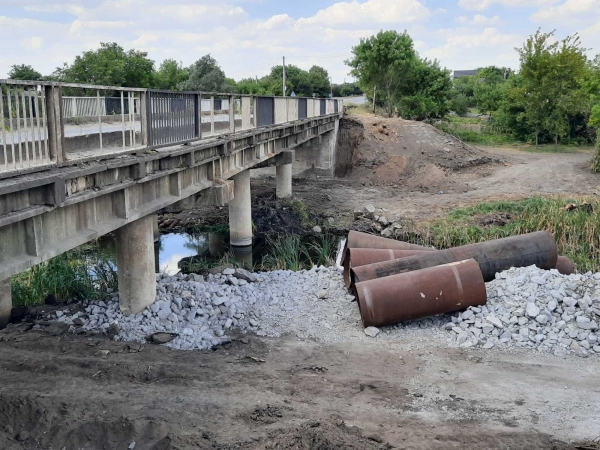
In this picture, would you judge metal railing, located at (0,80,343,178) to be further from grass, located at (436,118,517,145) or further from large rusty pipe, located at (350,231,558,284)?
grass, located at (436,118,517,145)

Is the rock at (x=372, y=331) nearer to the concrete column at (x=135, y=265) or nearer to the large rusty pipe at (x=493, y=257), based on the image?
the large rusty pipe at (x=493, y=257)

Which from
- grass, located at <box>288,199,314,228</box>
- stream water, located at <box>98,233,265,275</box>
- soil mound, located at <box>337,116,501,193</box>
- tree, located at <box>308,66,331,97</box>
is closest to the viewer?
stream water, located at <box>98,233,265,275</box>

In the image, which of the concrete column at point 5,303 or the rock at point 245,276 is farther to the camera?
the rock at point 245,276

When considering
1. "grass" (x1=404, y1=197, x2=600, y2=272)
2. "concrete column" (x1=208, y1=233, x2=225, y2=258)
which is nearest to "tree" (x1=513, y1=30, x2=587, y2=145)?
"grass" (x1=404, y1=197, x2=600, y2=272)

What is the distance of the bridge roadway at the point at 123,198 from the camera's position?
664cm

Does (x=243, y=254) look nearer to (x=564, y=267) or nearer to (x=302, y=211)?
(x=302, y=211)

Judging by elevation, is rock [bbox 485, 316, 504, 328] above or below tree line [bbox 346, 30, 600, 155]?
below

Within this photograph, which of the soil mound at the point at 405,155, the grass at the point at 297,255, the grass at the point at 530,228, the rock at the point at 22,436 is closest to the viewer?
the rock at the point at 22,436

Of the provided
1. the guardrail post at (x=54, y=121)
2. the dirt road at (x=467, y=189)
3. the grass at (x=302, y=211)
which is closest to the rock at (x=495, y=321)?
the guardrail post at (x=54, y=121)

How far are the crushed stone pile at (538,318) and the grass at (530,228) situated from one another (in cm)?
435

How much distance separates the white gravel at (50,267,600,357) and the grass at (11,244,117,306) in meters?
0.85

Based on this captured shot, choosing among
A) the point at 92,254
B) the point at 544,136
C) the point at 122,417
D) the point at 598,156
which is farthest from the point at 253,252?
the point at 544,136

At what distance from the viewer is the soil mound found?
32.0 metres

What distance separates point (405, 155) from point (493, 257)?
22606 mm
